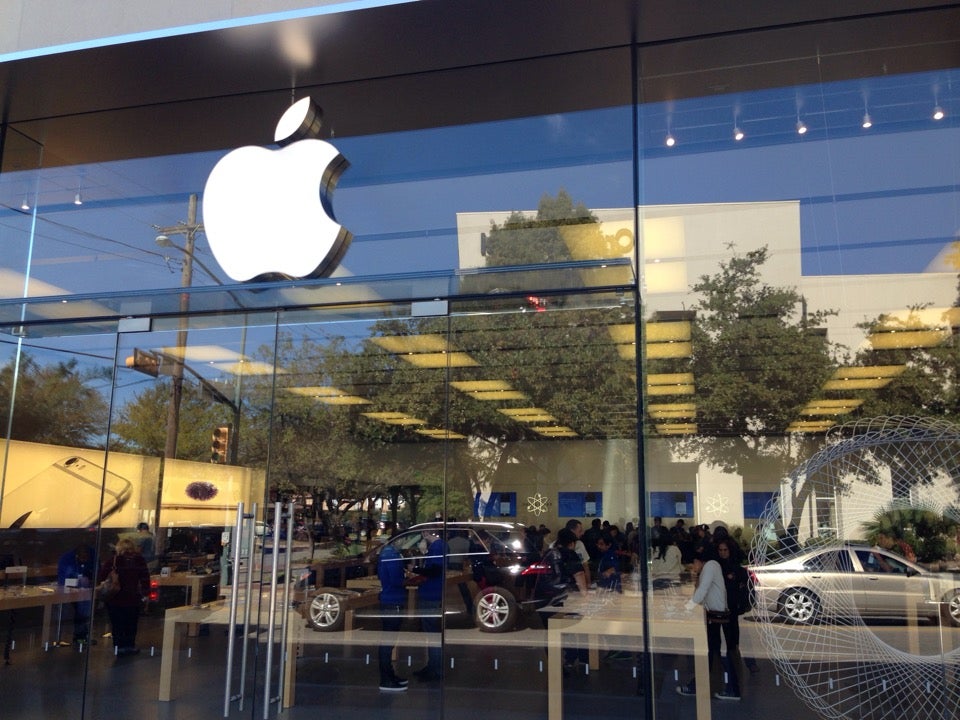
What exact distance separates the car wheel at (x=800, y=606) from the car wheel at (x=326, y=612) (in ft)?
17.0

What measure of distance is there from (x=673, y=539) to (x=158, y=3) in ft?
18.6

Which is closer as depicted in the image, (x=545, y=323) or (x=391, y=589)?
(x=391, y=589)

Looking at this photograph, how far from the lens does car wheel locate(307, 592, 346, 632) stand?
9.55 meters

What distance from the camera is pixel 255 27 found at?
6402mm

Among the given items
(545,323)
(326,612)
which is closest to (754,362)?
(545,323)

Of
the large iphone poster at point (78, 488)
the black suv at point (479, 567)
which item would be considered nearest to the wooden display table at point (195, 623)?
the black suv at point (479, 567)

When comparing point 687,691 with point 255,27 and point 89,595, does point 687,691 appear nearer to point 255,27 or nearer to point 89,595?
point 255,27

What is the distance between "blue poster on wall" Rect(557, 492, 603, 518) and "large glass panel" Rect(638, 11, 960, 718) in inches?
118

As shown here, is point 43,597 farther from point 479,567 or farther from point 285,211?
point 285,211

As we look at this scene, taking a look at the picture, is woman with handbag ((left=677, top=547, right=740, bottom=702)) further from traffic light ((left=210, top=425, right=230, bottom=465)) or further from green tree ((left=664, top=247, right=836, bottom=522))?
traffic light ((left=210, top=425, right=230, bottom=465))

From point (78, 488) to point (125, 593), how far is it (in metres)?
1.51

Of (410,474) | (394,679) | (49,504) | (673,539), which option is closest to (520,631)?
(394,679)

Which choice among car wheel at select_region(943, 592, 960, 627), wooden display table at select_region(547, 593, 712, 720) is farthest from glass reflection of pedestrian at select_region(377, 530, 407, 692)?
car wheel at select_region(943, 592, 960, 627)

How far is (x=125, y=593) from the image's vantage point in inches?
345
